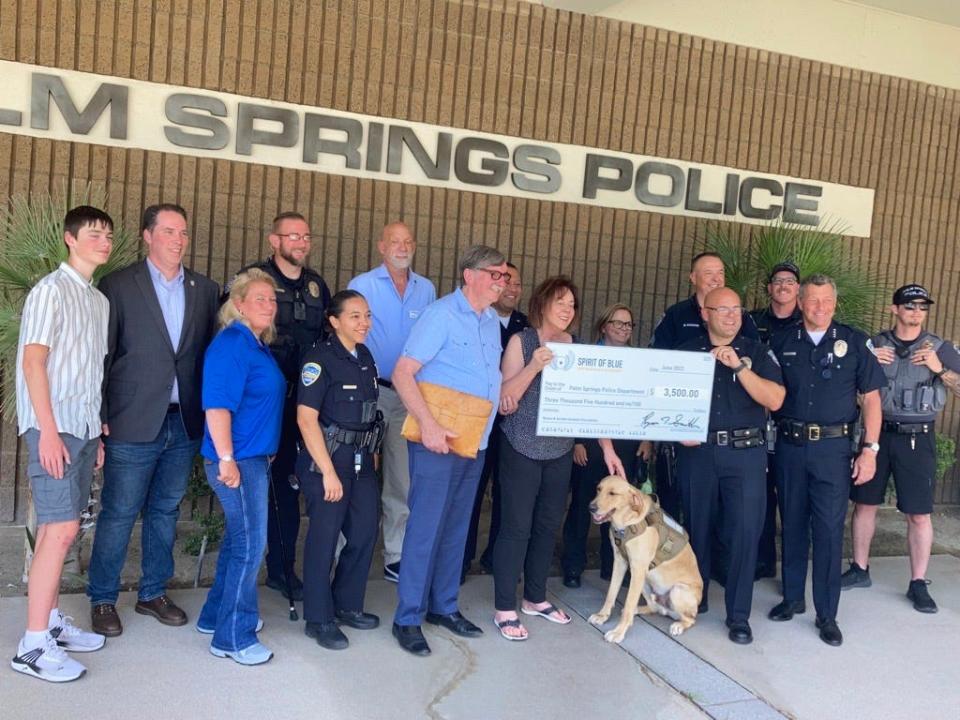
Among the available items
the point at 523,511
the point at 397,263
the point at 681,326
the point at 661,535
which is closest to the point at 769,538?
the point at 661,535

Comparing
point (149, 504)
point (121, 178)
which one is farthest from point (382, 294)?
point (121, 178)

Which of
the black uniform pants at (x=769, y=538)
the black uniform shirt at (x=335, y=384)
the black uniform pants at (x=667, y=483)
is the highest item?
the black uniform shirt at (x=335, y=384)

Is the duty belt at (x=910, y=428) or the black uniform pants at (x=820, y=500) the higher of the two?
the duty belt at (x=910, y=428)

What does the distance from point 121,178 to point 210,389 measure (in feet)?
8.24

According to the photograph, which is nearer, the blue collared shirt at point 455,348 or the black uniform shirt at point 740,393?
the blue collared shirt at point 455,348

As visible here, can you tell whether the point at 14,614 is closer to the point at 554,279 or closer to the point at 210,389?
the point at 210,389

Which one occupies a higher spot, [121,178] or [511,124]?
[511,124]

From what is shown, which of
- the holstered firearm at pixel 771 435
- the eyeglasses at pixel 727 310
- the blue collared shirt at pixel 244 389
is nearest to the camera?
the blue collared shirt at pixel 244 389

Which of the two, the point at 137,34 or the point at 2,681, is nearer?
the point at 2,681

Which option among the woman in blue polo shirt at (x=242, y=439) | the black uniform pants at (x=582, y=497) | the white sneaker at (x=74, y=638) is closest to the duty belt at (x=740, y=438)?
the black uniform pants at (x=582, y=497)

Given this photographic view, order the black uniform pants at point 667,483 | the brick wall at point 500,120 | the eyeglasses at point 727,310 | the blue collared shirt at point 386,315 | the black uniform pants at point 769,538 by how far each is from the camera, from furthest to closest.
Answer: the brick wall at point 500,120 → the black uniform pants at point 769,538 → the black uniform pants at point 667,483 → the blue collared shirt at point 386,315 → the eyeglasses at point 727,310

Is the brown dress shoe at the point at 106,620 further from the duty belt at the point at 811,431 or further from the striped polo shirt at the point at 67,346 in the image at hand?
the duty belt at the point at 811,431

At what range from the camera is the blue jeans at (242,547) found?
3.65 meters

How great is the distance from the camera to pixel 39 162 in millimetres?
5234
